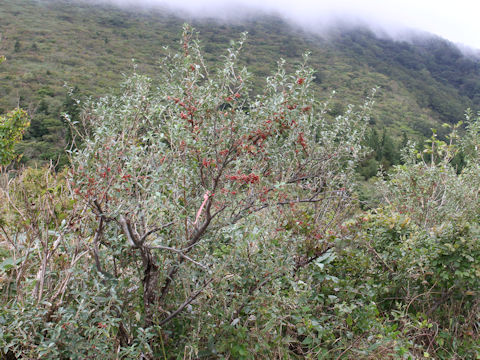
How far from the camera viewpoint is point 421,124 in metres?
49.9

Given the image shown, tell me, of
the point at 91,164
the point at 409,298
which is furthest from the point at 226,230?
the point at 409,298

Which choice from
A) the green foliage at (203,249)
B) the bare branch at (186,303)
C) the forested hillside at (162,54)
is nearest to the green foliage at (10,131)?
the green foliage at (203,249)

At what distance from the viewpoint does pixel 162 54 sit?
52906 millimetres

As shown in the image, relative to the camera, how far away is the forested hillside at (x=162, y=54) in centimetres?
3009

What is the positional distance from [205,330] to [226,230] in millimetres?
598

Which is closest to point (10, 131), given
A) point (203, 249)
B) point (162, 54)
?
point (203, 249)

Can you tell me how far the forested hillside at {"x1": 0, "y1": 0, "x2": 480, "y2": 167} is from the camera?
30094mm

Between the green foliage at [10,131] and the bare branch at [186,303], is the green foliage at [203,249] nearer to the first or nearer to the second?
the bare branch at [186,303]

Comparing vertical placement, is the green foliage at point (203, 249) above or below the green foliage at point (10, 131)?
above

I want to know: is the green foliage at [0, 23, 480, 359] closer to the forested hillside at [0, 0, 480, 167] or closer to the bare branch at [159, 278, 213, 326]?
the bare branch at [159, 278, 213, 326]

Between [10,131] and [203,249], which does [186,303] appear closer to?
[203,249]

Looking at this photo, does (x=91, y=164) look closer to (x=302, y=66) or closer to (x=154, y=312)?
(x=154, y=312)

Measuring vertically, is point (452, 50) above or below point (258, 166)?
above

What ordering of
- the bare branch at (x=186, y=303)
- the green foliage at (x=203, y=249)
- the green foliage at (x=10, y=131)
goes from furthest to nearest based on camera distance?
the green foliage at (x=10, y=131), the bare branch at (x=186, y=303), the green foliage at (x=203, y=249)
